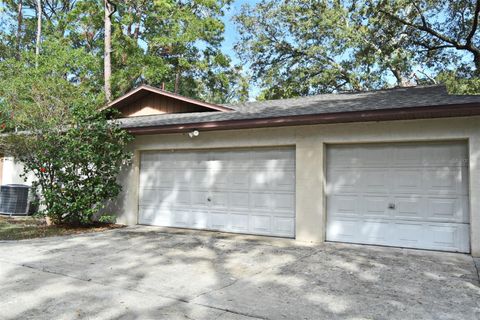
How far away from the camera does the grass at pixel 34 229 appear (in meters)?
8.09

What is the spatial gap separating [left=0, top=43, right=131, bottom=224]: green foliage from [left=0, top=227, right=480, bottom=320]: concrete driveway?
5.89 ft

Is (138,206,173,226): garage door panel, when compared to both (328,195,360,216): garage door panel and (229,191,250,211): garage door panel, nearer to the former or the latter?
(229,191,250,211): garage door panel

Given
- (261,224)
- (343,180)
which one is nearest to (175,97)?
(261,224)

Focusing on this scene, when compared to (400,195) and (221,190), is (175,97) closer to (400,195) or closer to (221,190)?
(221,190)

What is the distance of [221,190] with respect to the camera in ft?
28.7

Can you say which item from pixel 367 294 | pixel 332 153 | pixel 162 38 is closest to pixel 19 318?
pixel 367 294

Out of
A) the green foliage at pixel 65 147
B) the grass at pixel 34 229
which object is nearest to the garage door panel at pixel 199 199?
the green foliage at pixel 65 147

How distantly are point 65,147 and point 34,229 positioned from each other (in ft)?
6.77

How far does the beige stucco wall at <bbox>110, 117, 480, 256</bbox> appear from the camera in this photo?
6.38 m

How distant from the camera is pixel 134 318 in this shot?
359 cm

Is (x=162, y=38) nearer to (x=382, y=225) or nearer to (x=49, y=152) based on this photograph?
(x=49, y=152)

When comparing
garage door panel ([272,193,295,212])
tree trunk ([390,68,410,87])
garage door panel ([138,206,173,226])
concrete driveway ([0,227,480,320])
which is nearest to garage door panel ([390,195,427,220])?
concrete driveway ([0,227,480,320])

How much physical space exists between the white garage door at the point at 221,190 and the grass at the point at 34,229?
1.26m

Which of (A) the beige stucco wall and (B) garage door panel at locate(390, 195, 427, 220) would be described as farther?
(B) garage door panel at locate(390, 195, 427, 220)
